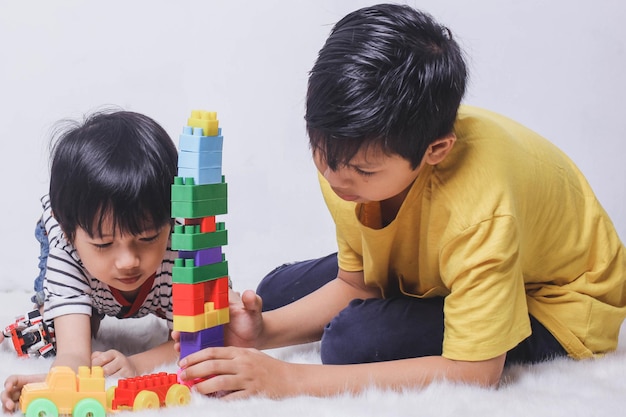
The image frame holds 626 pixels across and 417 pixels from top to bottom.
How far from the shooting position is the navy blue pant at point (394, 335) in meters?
1.27

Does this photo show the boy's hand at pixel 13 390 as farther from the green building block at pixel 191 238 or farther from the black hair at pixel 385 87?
the black hair at pixel 385 87

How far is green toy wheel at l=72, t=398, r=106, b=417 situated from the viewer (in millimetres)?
1059

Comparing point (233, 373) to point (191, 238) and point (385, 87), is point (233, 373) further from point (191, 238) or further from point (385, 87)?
point (385, 87)

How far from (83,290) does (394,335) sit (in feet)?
1.41

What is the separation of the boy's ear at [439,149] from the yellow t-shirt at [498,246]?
0.09ft

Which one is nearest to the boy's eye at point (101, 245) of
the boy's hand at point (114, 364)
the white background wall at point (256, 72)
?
the boy's hand at point (114, 364)

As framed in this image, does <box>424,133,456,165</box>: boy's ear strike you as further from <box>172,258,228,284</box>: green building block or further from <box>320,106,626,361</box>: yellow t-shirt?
<box>172,258,228,284</box>: green building block

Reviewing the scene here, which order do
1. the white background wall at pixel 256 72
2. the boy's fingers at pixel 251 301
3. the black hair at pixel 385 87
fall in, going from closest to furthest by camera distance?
the black hair at pixel 385 87, the boy's fingers at pixel 251 301, the white background wall at pixel 256 72

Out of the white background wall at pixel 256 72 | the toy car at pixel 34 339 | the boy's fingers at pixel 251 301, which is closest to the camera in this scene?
the boy's fingers at pixel 251 301

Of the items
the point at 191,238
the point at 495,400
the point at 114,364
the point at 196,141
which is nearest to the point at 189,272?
the point at 191,238

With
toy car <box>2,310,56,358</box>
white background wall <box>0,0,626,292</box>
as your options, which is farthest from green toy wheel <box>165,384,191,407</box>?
white background wall <box>0,0,626,292</box>

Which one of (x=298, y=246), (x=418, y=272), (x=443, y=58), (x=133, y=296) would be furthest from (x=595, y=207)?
(x=298, y=246)

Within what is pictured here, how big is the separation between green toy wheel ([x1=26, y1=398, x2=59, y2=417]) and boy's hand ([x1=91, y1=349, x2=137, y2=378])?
186 mm

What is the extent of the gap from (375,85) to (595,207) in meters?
0.42
